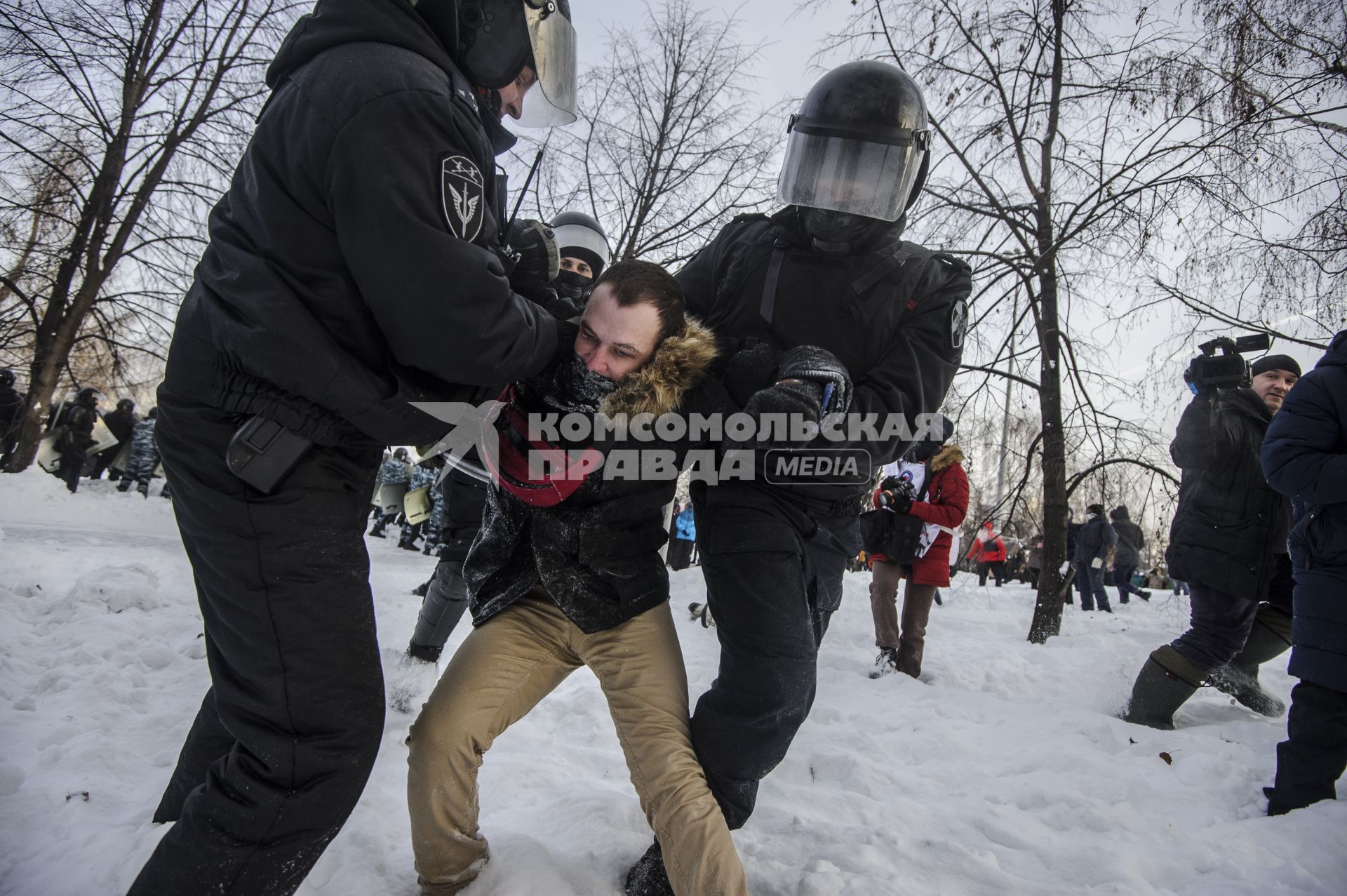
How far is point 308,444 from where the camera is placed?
55.6 inches

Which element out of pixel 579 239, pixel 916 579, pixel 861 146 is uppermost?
pixel 579 239

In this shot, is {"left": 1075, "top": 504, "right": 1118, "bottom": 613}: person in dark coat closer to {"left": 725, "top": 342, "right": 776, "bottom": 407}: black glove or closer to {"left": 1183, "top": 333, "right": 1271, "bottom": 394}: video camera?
{"left": 1183, "top": 333, "right": 1271, "bottom": 394}: video camera

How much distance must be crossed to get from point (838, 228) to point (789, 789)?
2.02m

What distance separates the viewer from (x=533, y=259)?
1.94 metres

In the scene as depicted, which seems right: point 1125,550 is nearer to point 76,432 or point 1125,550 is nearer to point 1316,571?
point 1316,571

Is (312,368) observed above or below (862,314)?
below

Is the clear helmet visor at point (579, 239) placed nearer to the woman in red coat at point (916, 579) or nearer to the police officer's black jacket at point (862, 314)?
the police officer's black jacket at point (862, 314)

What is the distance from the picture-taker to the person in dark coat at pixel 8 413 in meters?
10.7

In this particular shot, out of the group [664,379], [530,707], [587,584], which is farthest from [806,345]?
[530,707]

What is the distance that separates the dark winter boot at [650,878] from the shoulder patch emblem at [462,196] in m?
1.53

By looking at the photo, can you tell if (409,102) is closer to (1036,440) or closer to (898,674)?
(898,674)

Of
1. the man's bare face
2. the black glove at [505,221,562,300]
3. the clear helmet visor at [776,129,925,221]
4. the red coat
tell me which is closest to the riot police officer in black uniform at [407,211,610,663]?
the black glove at [505,221,562,300]

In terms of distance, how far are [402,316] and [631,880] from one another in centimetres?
157

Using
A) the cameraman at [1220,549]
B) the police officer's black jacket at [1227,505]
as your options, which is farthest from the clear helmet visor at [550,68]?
the police officer's black jacket at [1227,505]
